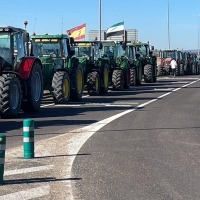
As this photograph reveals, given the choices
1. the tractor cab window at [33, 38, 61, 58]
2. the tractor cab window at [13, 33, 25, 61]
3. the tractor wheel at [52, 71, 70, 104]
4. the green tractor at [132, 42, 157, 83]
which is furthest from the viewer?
the green tractor at [132, 42, 157, 83]

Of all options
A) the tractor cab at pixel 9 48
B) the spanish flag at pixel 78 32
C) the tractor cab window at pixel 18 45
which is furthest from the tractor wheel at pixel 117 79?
the tractor cab at pixel 9 48

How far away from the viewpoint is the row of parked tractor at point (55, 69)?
16.2 metres

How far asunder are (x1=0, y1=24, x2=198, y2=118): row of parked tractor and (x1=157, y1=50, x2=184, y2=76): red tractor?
18.0m

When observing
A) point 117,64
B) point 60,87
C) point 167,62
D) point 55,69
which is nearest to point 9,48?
point 60,87

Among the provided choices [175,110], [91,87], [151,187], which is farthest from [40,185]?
[91,87]

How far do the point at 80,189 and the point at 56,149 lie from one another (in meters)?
3.08

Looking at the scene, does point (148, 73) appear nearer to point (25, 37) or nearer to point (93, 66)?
point (93, 66)

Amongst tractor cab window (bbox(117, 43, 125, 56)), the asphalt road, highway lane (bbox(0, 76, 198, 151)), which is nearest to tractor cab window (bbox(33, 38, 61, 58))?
highway lane (bbox(0, 76, 198, 151))

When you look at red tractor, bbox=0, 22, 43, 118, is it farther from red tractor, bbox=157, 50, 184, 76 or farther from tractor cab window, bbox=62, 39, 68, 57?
red tractor, bbox=157, 50, 184, 76

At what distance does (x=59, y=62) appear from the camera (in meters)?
21.3

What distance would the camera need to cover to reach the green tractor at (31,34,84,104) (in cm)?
2074

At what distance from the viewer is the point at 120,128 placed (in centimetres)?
1388

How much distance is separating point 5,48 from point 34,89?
67.6 inches

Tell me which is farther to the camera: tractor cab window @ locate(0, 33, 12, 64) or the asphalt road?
tractor cab window @ locate(0, 33, 12, 64)
